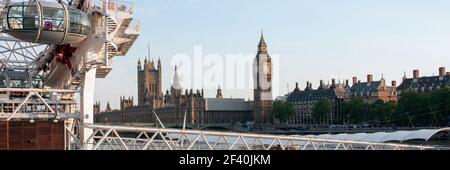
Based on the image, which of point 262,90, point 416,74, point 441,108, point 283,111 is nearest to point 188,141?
point 441,108

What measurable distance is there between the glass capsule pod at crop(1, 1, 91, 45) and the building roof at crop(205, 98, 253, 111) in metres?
158

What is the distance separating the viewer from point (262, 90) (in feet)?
588

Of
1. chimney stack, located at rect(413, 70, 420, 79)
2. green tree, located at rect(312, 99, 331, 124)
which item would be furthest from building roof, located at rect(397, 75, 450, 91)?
green tree, located at rect(312, 99, 331, 124)

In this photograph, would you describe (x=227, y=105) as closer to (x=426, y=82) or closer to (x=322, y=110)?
(x=322, y=110)

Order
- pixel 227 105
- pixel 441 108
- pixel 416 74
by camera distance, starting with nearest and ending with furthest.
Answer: pixel 441 108
pixel 416 74
pixel 227 105

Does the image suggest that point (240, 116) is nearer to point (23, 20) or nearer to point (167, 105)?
point (167, 105)

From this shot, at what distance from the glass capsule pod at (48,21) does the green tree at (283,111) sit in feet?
456

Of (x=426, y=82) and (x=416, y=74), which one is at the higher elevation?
(x=416, y=74)

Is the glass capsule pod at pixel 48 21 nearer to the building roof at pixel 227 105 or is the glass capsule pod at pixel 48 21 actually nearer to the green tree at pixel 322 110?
the green tree at pixel 322 110

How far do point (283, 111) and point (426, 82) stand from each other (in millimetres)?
35896

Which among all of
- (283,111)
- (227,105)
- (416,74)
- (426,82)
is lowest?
(283,111)

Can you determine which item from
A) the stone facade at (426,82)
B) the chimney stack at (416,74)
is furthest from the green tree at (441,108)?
the chimney stack at (416,74)

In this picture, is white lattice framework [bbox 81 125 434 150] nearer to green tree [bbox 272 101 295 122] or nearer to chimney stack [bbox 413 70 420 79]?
chimney stack [bbox 413 70 420 79]
